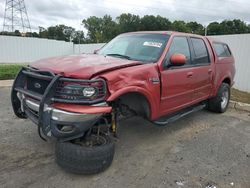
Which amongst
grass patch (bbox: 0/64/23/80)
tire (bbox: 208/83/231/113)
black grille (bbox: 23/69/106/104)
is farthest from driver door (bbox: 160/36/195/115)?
grass patch (bbox: 0/64/23/80)

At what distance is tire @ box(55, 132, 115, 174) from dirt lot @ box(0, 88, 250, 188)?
0.41 ft

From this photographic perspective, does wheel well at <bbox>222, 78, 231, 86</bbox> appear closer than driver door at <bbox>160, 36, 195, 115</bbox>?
No

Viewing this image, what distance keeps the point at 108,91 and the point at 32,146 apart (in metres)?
1.85

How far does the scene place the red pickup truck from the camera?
10.9 ft

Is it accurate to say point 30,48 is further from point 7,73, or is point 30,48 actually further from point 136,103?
point 136,103

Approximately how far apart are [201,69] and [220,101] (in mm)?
1581

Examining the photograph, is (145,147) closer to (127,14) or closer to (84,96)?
(84,96)

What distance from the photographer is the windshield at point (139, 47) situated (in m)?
4.60

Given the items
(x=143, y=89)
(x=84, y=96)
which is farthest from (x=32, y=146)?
(x=143, y=89)

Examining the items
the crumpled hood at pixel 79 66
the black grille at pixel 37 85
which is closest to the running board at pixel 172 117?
the crumpled hood at pixel 79 66

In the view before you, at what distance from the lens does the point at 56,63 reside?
3854mm

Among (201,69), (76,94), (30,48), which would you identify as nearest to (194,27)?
(30,48)

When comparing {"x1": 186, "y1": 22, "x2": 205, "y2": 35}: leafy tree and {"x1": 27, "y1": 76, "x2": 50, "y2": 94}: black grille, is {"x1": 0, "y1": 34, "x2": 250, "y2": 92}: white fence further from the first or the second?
{"x1": 186, "y1": 22, "x2": 205, "y2": 35}: leafy tree

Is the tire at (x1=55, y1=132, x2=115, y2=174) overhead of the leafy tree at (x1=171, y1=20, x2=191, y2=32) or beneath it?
beneath
